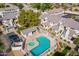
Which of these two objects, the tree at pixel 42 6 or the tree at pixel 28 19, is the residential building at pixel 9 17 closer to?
the tree at pixel 28 19

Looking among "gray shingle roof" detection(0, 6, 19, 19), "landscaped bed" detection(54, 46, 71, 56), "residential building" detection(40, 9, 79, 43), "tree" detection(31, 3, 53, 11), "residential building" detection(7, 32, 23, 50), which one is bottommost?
"landscaped bed" detection(54, 46, 71, 56)

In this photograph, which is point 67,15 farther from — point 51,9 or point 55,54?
point 55,54

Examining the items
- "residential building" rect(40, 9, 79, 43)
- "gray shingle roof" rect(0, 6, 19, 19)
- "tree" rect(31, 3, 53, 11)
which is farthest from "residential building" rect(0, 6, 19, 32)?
"residential building" rect(40, 9, 79, 43)

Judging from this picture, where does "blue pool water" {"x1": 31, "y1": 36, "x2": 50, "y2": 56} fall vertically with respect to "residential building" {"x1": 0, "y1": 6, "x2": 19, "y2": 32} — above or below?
below

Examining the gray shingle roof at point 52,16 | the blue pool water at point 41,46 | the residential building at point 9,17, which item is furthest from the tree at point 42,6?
the blue pool water at point 41,46

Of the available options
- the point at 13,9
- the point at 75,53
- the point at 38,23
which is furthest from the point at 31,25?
the point at 75,53

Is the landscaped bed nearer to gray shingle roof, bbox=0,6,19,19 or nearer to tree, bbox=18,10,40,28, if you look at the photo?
tree, bbox=18,10,40,28
